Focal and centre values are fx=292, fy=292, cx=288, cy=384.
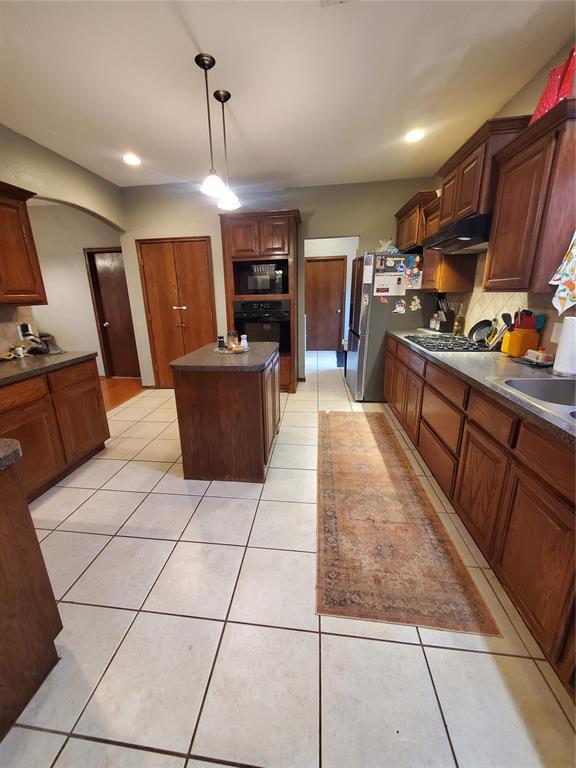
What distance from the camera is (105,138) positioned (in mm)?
2658

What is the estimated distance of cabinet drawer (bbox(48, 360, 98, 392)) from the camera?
6.95 ft

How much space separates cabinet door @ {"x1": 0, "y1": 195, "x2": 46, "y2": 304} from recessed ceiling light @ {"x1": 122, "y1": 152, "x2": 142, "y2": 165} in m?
1.25

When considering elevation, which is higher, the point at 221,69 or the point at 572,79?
the point at 221,69

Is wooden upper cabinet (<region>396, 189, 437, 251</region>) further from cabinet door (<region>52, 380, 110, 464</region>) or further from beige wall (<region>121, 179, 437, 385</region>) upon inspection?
cabinet door (<region>52, 380, 110, 464</region>)

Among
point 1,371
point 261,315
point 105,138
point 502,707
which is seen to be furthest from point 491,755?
point 105,138

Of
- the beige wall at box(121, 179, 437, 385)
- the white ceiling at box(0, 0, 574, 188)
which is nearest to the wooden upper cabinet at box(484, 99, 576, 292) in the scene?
the white ceiling at box(0, 0, 574, 188)

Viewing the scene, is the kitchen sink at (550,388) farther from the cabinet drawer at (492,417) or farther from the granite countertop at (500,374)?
the cabinet drawer at (492,417)

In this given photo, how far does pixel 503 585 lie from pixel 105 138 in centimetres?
433

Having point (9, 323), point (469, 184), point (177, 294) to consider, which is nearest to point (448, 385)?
point (469, 184)

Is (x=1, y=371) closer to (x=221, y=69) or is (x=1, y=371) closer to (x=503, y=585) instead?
(x=221, y=69)

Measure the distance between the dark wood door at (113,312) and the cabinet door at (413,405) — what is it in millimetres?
4380

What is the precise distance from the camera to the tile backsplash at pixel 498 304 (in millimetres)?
1875

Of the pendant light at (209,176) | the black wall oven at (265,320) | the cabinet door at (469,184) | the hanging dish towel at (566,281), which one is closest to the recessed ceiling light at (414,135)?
the cabinet door at (469,184)

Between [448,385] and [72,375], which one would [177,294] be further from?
[448,385]
